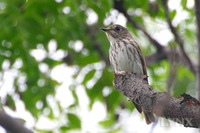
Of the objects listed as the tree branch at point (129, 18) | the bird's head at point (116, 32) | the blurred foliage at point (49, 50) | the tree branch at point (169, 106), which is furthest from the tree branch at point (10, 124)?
the tree branch at point (129, 18)

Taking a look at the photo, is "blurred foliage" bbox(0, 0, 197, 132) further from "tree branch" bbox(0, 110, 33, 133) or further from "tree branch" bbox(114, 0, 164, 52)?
"tree branch" bbox(0, 110, 33, 133)

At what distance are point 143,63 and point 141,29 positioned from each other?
184cm

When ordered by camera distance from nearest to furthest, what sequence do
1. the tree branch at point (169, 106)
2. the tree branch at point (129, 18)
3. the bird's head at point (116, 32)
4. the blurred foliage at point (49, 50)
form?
the tree branch at point (169, 106) < the blurred foliage at point (49, 50) < the bird's head at point (116, 32) < the tree branch at point (129, 18)

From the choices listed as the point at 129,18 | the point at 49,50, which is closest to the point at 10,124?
the point at 49,50

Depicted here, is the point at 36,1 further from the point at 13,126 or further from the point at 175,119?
the point at 13,126

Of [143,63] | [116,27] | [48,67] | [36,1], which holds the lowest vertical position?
[143,63]

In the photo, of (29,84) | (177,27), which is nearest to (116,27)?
(177,27)

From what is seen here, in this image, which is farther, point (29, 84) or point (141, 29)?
point (141, 29)

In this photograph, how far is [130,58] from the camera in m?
5.02

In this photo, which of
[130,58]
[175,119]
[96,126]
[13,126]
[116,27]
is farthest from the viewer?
[96,126]

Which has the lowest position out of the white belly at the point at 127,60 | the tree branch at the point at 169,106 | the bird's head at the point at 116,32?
the tree branch at the point at 169,106

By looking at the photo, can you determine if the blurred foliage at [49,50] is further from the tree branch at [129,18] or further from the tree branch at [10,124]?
the tree branch at [10,124]

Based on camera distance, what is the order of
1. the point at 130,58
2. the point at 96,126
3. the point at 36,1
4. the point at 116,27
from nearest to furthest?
the point at 130,58
the point at 36,1
the point at 116,27
the point at 96,126

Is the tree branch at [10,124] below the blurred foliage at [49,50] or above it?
below
